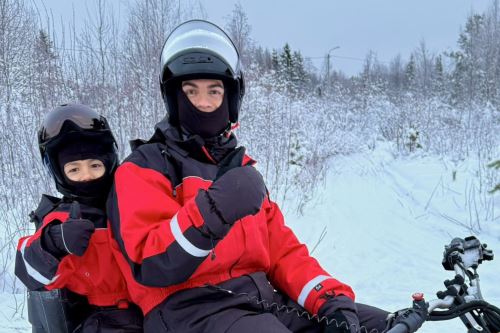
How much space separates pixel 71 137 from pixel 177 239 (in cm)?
81

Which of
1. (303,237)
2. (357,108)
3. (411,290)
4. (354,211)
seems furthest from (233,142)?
(357,108)

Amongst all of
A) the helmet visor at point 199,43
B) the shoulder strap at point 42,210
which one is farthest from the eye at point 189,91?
the shoulder strap at point 42,210

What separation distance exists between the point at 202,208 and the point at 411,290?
10.7 ft

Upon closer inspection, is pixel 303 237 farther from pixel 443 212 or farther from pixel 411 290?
pixel 443 212

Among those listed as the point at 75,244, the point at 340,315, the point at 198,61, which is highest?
the point at 198,61

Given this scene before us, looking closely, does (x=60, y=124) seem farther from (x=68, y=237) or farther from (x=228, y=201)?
(x=228, y=201)

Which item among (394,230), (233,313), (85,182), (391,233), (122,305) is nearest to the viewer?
(233,313)

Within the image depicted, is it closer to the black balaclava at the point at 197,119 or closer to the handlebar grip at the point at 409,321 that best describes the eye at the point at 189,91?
the black balaclava at the point at 197,119

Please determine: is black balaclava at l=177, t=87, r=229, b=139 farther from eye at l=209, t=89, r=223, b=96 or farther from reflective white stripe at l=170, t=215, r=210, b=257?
reflective white stripe at l=170, t=215, r=210, b=257

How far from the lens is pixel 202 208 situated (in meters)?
1.35

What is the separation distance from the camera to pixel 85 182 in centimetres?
189

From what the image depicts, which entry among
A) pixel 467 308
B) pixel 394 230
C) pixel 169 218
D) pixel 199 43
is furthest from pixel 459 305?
pixel 394 230

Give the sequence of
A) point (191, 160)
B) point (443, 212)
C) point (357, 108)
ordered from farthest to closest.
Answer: point (357, 108) < point (443, 212) < point (191, 160)

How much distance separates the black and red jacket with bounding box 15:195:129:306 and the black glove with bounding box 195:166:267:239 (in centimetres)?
62
